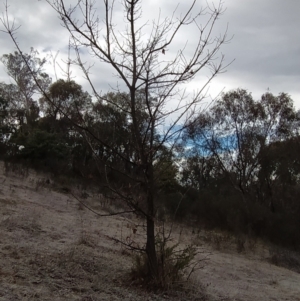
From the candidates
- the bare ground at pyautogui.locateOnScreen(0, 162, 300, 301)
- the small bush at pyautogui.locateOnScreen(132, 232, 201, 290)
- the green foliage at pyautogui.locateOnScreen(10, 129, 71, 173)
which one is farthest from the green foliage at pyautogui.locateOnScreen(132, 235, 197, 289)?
the green foliage at pyautogui.locateOnScreen(10, 129, 71, 173)

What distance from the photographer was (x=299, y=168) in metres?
22.0

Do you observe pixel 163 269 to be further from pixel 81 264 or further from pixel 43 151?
pixel 43 151

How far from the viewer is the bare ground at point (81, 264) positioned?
4418 mm

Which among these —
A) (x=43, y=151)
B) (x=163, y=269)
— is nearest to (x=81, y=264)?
(x=163, y=269)

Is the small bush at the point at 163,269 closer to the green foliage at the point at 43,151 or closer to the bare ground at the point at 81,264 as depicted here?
the bare ground at the point at 81,264

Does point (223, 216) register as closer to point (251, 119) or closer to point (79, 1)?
point (251, 119)

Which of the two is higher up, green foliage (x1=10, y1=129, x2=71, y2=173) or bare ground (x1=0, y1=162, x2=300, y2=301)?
green foliage (x1=10, y1=129, x2=71, y2=173)

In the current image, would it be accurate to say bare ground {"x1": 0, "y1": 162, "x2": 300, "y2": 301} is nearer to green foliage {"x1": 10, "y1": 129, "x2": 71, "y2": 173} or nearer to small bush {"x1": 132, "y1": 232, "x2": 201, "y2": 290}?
small bush {"x1": 132, "y1": 232, "x2": 201, "y2": 290}

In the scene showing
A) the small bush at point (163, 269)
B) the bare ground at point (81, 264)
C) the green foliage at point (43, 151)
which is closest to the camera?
the bare ground at point (81, 264)

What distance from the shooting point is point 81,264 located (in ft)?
17.5

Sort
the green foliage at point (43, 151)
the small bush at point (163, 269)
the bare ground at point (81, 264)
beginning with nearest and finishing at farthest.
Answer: the bare ground at point (81, 264)
the small bush at point (163, 269)
the green foliage at point (43, 151)

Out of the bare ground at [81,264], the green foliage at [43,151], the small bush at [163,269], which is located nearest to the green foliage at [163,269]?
the small bush at [163,269]

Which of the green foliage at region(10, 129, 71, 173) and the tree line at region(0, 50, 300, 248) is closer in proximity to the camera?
the tree line at region(0, 50, 300, 248)

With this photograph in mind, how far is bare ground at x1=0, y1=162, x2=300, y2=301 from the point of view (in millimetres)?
4418
